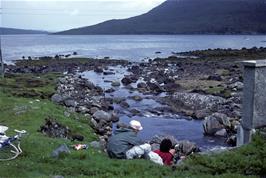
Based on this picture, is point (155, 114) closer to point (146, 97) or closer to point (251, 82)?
point (146, 97)

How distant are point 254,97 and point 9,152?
8380 millimetres

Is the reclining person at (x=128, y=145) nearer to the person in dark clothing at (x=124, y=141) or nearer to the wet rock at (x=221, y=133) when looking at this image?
the person in dark clothing at (x=124, y=141)

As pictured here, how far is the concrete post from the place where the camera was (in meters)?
15.7

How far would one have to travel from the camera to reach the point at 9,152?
611 inches

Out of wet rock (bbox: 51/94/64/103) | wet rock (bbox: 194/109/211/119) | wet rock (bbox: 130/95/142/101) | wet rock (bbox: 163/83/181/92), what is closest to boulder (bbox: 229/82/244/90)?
wet rock (bbox: 163/83/181/92)

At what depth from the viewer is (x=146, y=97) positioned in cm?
4562

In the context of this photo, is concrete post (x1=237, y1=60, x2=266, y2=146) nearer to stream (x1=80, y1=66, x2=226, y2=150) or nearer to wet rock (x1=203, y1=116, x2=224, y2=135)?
stream (x1=80, y1=66, x2=226, y2=150)

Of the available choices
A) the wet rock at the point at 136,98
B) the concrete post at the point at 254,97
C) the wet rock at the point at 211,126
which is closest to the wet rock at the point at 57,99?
the wet rock at the point at 136,98

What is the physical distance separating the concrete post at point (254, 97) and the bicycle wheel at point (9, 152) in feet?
25.3

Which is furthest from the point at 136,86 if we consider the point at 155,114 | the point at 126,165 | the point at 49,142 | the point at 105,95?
the point at 126,165

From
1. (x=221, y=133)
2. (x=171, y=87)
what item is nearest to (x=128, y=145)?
(x=221, y=133)

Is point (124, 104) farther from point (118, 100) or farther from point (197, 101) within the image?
point (197, 101)

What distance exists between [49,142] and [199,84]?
35128mm

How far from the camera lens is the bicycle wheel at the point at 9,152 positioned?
15.0 m
